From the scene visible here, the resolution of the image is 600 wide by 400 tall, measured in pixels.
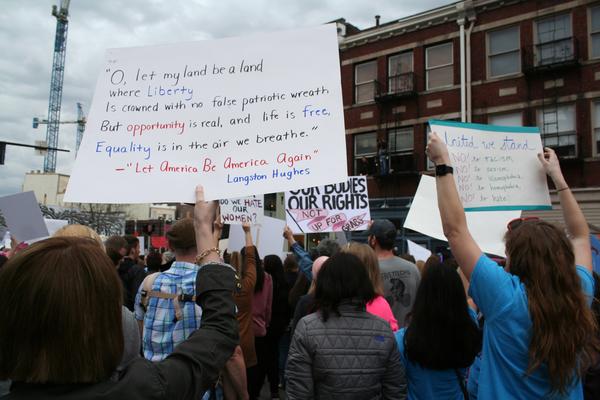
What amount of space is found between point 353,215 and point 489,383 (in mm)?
5790

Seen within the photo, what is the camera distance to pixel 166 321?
9.05ft

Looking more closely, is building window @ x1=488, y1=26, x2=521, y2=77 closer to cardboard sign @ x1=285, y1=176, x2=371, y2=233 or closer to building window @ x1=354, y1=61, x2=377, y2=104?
building window @ x1=354, y1=61, x2=377, y2=104

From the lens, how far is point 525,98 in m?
18.2

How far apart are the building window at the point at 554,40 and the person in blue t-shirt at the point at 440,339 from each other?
1747 centimetres

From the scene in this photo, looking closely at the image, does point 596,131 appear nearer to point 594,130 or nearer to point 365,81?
point 594,130

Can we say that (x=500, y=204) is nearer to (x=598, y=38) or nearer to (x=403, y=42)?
(x=598, y=38)

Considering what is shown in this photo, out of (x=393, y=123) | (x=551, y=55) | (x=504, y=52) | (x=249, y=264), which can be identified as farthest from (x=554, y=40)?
(x=249, y=264)

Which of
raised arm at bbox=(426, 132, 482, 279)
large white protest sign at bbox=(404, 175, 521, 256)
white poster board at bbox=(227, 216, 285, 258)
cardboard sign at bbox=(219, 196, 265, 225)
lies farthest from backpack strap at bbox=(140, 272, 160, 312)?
white poster board at bbox=(227, 216, 285, 258)

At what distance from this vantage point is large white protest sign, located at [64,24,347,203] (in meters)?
2.34

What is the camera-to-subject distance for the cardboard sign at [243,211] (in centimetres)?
737

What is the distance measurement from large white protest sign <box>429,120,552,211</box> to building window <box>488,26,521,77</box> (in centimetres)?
1665

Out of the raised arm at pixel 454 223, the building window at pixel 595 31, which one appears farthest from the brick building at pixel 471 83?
the raised arm at pixel 454 223

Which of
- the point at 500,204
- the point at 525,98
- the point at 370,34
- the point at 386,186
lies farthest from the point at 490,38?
the point at 500,204

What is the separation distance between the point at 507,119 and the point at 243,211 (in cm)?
1434
